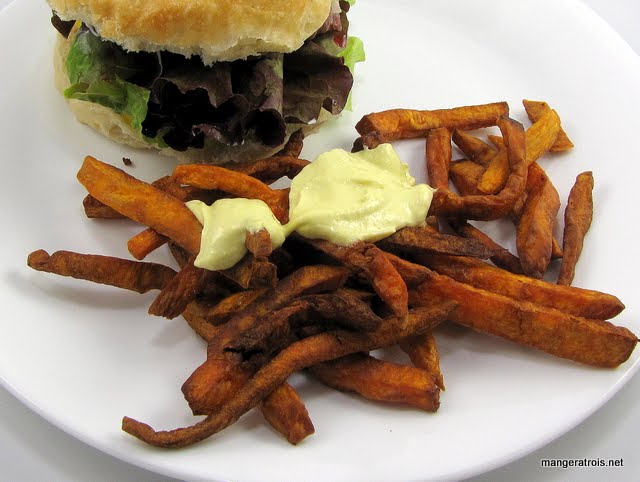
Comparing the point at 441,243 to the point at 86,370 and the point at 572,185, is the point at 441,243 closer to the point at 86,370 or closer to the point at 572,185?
the point at 572,185

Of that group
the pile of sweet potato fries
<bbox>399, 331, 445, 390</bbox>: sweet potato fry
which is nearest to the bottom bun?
the pile of sweet potato fries

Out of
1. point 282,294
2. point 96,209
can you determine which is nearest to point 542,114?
point 282,294

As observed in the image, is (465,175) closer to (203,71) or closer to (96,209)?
(203,71)

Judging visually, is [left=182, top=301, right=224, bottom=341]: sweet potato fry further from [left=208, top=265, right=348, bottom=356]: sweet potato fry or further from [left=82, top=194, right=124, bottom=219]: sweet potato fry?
[left=82, top=194, right=124, bottom=219]: sweet potato fry

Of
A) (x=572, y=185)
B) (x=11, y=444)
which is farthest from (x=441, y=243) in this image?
(x=11, y=444)

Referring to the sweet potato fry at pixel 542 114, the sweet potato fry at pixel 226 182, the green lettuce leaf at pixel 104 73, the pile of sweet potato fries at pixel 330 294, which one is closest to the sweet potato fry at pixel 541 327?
the pile of sweet potato fries at pixel 330 294
